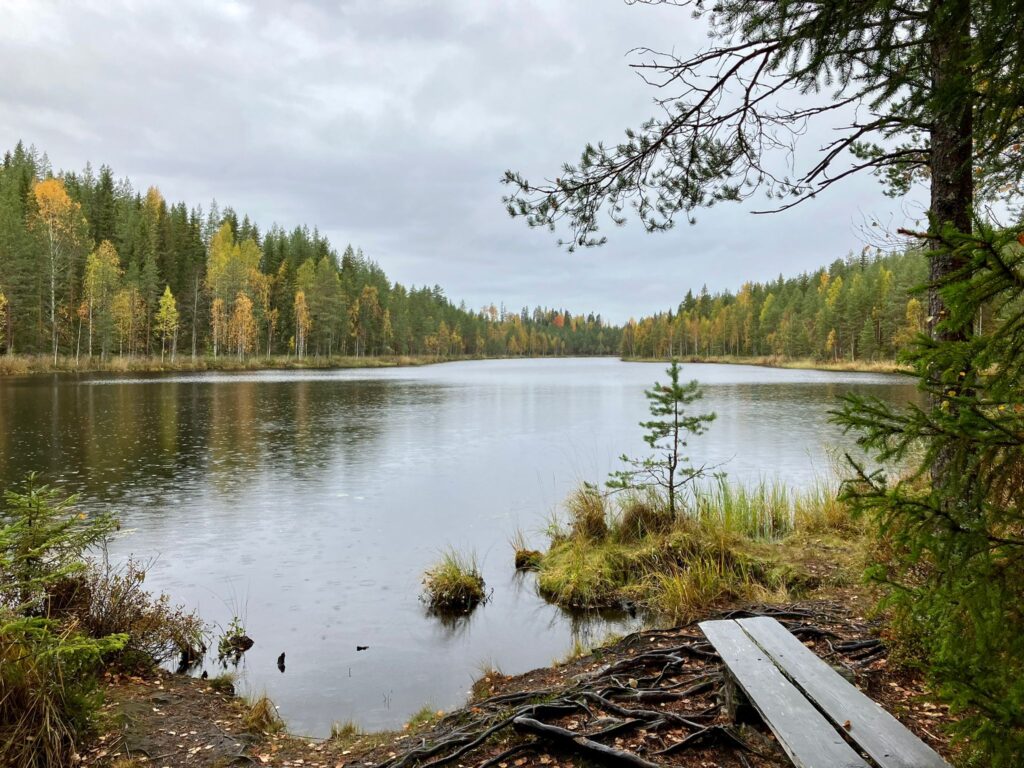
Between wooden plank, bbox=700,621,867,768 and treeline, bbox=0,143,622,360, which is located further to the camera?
treeline, bbox=0,143,622,360

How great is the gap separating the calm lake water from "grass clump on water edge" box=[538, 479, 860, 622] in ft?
2.41

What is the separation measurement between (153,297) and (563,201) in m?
70.3

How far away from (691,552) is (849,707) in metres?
5.35

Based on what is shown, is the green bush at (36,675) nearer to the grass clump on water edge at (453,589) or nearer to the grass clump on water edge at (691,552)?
the grass clump on water edge at (453,589)

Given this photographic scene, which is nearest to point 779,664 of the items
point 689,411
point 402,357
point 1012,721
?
point 1012,721

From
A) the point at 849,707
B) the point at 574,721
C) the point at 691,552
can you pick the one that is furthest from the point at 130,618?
the point at 691,552

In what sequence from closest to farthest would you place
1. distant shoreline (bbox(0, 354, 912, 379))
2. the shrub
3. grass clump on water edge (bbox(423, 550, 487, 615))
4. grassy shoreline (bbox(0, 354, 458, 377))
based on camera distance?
the shrub, grass clump on water edge (bbox(423, 550, 487, 615)), grassy shoreline (bbox(0, 354, 458, 377)), distant shoreline (bbox(0, 354, 912, 379))

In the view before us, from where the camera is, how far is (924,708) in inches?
144

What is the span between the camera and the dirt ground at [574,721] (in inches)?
139

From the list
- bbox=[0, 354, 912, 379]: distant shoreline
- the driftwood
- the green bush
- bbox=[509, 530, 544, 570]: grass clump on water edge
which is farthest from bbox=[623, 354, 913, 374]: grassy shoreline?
the green bush

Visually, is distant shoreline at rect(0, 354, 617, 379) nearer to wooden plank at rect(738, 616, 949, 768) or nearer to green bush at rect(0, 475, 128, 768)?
green bush at rect(0, 475, 128, 768)

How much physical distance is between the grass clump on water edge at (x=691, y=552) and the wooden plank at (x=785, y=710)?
279 centimetres

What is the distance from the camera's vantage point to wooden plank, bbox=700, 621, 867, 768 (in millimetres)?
2699

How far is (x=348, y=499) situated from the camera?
13930 mm
